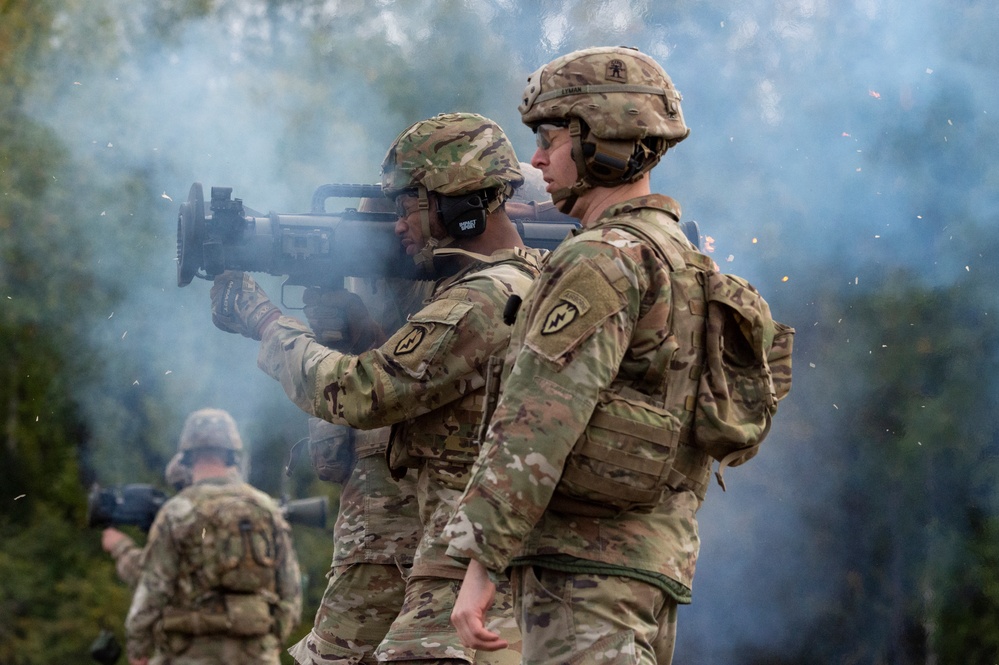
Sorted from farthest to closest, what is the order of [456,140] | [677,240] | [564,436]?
1. [456,140]
2. [677,240]
3. [564,436]

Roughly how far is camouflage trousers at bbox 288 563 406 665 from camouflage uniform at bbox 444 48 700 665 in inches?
59.5

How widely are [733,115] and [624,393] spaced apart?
280 inches

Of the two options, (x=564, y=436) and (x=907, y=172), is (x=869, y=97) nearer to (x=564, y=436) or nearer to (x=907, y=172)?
(x=907, y=172)

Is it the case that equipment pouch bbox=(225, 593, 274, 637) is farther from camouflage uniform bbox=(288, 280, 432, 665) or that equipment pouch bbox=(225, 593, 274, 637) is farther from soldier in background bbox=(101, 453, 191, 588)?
camouflage uniform bbox=(288, 280, 432, 665)

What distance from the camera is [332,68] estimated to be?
11242 millimetres

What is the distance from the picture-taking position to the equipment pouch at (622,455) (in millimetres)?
3162

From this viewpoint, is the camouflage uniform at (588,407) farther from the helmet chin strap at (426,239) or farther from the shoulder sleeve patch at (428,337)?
the helmet chin strap at (426,239)

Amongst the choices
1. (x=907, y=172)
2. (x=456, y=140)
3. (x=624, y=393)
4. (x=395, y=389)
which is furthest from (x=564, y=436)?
(x=907, y=172)

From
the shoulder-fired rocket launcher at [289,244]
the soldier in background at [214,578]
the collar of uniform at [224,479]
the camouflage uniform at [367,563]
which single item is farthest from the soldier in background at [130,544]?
the shoulder-fired rocket launcher at [289,244]

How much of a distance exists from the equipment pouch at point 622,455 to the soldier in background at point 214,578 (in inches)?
170

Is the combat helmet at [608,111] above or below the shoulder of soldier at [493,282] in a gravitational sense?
above

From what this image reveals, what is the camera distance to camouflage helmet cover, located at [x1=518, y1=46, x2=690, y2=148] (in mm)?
3408

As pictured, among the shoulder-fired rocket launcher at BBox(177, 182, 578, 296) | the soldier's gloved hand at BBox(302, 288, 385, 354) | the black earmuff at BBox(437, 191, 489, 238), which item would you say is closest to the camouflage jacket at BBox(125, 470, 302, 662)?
the soldier's gloved hand at BBox(302, 288, 385, 354)

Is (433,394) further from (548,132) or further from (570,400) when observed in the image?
(570,400)
